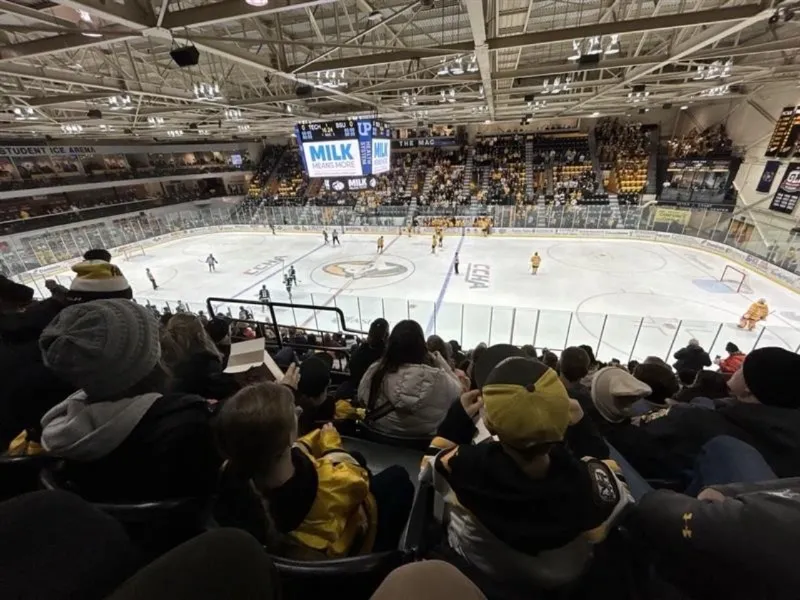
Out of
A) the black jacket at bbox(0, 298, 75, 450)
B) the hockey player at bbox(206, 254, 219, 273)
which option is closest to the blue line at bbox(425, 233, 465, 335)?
the black jacket at bbox(0, 298, 75, 450)

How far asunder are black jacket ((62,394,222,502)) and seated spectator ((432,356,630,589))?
3.23 ft

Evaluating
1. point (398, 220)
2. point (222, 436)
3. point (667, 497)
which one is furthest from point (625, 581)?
point (398, 220)

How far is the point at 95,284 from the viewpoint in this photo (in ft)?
8.56

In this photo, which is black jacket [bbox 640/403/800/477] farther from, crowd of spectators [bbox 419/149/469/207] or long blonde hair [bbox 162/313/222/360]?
crowd of spectators [bbox 419/149/469/207]

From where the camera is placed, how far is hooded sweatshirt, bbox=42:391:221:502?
128 cm

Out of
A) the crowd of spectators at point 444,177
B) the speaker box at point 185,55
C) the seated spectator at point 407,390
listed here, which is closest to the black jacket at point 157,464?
the seated spectator at point 407,390

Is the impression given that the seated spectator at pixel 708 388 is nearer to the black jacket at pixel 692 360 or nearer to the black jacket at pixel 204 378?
the black jacket at pixel 692 360

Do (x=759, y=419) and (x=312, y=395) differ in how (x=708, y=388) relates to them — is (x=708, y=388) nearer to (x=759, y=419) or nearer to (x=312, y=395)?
(x=759, y=419)

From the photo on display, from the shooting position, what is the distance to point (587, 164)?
26594 millimetres

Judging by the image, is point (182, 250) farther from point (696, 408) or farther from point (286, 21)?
point (696, 408)

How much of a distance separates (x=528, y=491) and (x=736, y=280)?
Answer: 56.0 ft

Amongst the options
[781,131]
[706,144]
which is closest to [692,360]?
[781,131]

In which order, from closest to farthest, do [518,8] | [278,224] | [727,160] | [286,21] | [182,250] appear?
1. [518,8]
2. [286,21]
3. [727,160]
4. [182,250]
5. [278,224]

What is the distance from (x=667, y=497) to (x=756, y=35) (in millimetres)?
15369
